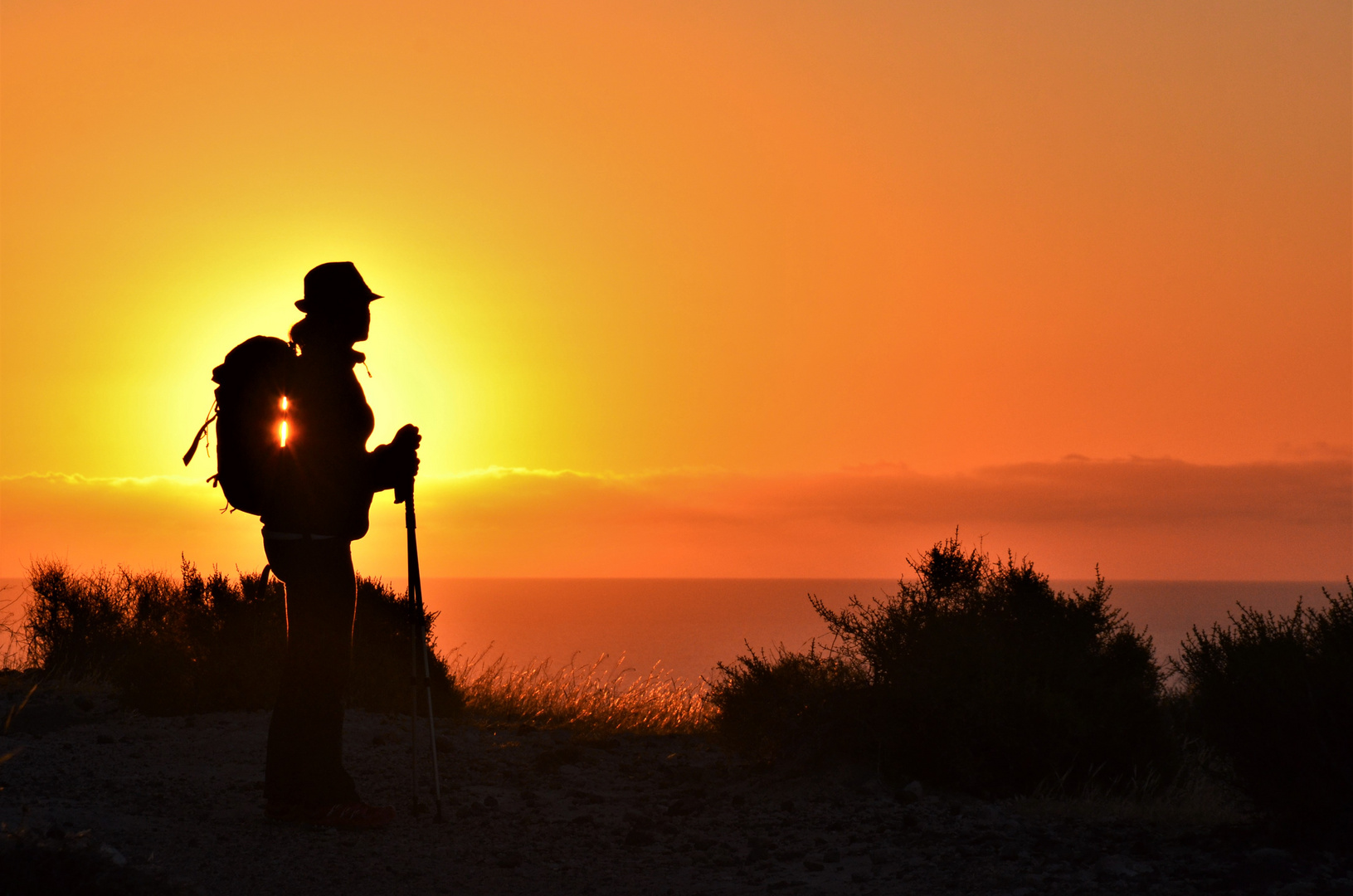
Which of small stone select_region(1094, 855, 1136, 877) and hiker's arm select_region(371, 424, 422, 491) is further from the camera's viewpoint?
hiker's arm select_region(371, 424, 422, 491)

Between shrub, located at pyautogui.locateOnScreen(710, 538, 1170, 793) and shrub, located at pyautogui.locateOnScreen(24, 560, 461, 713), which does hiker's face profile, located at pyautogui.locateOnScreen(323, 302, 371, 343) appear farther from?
shrub, located at pyautogui.locateOnScreen(710, 538, 1170, 793)

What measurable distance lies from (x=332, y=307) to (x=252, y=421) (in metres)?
0.88

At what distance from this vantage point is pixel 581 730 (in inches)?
435

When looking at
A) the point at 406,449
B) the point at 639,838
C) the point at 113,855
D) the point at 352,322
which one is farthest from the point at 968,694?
the point at 113,855

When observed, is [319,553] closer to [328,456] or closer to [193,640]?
[328,456]

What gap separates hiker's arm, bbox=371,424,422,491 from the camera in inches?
278

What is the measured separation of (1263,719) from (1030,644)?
2482 mm

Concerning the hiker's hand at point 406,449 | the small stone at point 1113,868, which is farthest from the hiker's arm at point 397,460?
the small stone at point 1113,868

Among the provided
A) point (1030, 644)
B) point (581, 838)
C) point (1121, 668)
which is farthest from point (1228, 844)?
point (581, 838)

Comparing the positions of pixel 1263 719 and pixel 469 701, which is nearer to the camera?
pixel 1263 719

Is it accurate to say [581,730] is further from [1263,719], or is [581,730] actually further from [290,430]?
[1263,719]

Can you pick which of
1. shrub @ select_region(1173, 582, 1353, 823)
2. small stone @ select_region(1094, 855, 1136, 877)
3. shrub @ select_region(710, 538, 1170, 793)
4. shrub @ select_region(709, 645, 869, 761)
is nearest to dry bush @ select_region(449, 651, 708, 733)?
shrub @ select_region(709, 645, 869, 761)

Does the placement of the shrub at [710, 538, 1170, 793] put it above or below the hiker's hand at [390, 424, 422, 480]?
below

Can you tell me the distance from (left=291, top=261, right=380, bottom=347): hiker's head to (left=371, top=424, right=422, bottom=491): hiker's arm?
0.69 metres
